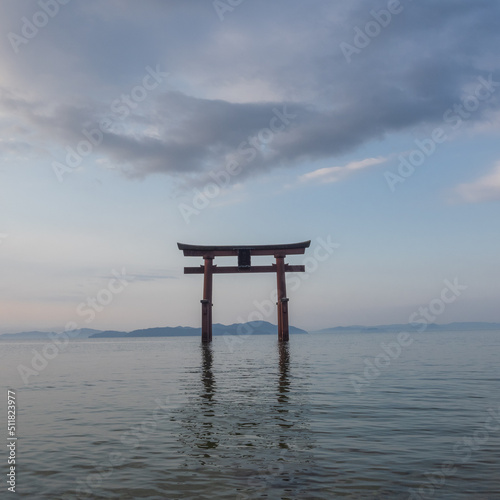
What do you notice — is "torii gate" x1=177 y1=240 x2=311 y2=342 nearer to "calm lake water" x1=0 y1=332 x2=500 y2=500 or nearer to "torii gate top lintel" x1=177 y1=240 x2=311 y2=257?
"torii gate top lintel" x1=177 y1=240 x2=311 y2=257

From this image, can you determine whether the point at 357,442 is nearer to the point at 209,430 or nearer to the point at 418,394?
the point at 209,430

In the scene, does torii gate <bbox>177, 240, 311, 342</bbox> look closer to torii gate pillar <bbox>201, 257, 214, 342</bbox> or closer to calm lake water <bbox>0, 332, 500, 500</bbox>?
torii gate pillar <bbox>201, 257, 214, 342</bbox>

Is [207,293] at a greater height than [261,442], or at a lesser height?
greater

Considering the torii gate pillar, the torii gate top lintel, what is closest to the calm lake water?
the torii gate pillar

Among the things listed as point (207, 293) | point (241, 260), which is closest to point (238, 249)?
point (241, 260)

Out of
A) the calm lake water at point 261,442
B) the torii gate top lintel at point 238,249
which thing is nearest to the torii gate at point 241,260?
the torii gate top lintel at point 238,249

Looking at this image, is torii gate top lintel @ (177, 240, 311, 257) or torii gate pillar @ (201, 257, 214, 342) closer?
torii gate pillar @ (201, 257, 214, 342)

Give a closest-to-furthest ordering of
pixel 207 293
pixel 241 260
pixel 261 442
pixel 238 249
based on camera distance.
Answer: pixel 261 442 → pixel 207 293 → pixel 241 260 → pixel 238 249

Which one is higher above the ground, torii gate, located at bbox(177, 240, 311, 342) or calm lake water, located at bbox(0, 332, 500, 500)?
torii gate, located at bbox(177, 240, 311, 342)

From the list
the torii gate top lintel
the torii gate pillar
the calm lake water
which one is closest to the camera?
the calm lake water

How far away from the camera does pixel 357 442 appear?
6160mm

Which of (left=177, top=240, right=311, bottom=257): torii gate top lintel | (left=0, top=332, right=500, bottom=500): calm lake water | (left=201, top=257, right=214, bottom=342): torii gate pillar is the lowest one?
(left=0, top=332, right=500, bottom=500): calm lake water

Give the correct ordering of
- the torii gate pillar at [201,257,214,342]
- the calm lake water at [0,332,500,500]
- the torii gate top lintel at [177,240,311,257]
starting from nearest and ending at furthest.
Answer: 1. the calm lake water at [0,332,500,500]
2. the torii gate pillar at [201,257,214,342]
3. the torii gate top lintel at [177,240,311,257]

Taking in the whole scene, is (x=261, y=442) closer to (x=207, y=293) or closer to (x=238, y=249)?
(x=207, y=293)
